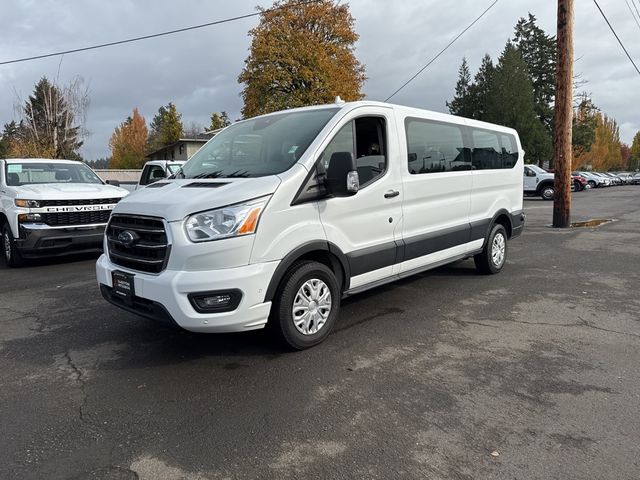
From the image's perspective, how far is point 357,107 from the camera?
4.59m

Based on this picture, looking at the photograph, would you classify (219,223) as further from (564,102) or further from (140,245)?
(564,102)

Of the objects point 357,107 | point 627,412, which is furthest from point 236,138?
point 627,412

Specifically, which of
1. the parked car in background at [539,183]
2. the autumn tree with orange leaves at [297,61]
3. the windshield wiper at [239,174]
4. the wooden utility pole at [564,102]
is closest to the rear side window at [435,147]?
the windshield wiper at [239,174]

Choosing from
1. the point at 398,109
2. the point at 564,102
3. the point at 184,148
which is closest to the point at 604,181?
the point at 564,102

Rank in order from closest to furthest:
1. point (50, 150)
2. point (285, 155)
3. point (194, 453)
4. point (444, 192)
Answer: point (194, 453) < point (285, 155) < point (444, 192) < point (50, 150)

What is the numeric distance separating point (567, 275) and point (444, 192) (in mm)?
2755

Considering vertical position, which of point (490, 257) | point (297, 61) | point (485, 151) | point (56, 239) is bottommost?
point (490, 257)

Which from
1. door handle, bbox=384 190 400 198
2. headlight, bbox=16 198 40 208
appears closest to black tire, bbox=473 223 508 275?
door handle, bbox=384 190 400 198

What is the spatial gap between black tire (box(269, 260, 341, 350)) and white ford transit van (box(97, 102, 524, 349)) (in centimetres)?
1

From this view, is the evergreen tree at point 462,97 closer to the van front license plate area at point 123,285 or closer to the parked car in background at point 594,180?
the parked car in background at point 594,180

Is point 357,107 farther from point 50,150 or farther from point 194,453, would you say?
point 50,150

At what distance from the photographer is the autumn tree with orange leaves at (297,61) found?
105ft

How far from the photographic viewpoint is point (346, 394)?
3.39m

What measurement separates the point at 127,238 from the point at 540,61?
183ft
